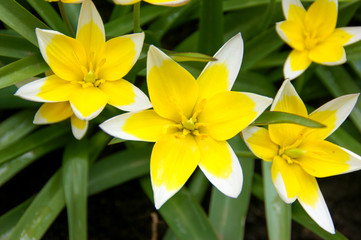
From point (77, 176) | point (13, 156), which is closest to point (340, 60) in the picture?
point (77, 176)

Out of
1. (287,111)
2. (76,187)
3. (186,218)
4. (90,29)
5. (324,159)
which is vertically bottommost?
(186,218)

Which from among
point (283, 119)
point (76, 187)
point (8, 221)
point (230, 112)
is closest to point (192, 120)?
point (230, 112)

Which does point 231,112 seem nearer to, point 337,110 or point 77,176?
point 337,110

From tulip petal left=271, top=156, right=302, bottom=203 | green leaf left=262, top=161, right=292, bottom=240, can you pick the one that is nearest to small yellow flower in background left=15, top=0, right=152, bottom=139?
tulip petal left=271, top=156, right=302, bottom=203

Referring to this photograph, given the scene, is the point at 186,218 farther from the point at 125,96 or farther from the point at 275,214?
the point at 125,96

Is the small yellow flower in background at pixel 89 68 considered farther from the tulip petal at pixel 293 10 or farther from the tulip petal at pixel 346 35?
the tulip petal at pixel 346 35

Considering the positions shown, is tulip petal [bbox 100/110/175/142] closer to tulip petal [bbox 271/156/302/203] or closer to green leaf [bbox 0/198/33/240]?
tulip petal [bbox 271/156/302/203]
